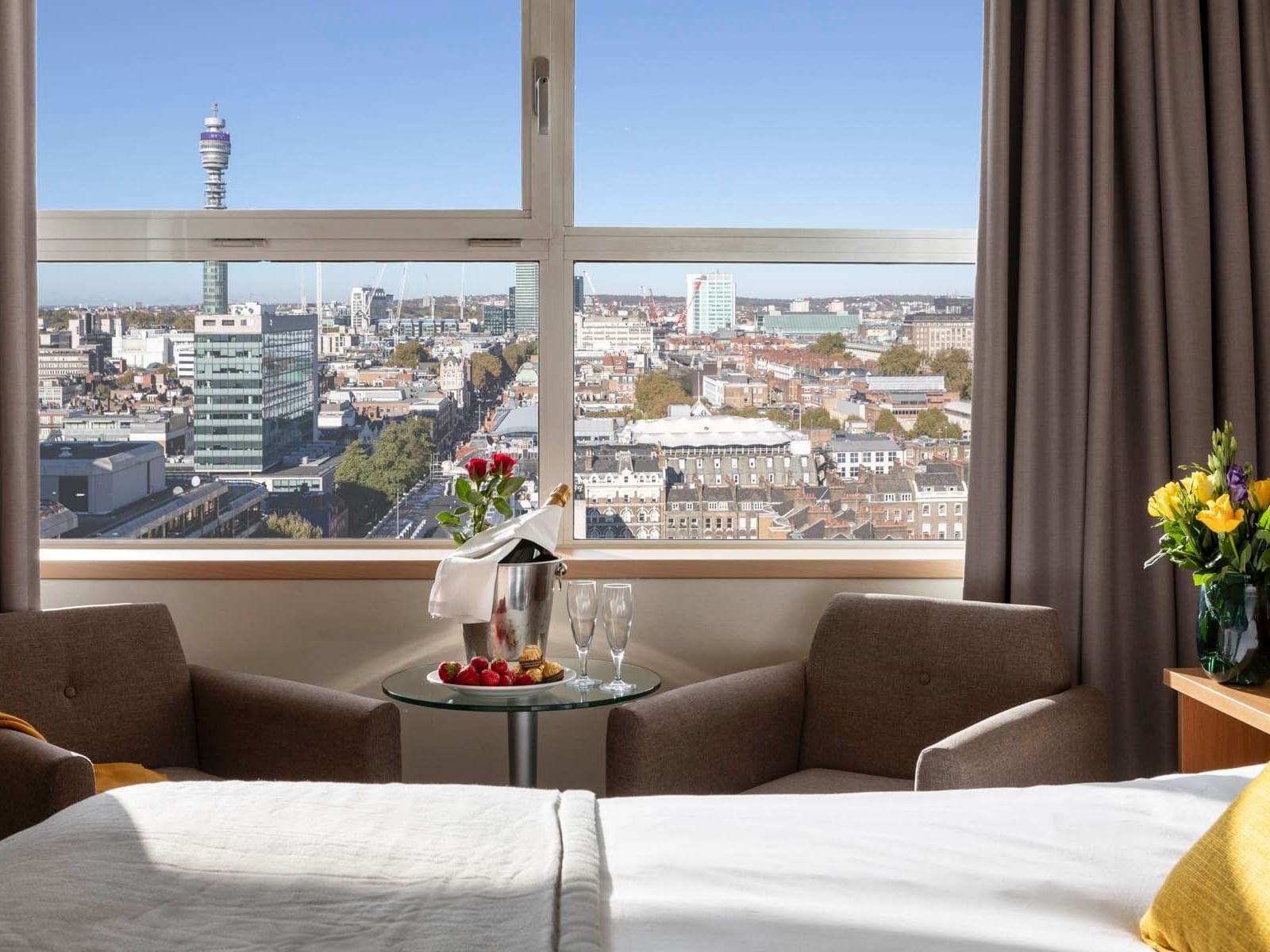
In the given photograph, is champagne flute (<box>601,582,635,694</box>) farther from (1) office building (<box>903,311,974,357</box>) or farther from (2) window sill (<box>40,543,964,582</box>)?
(1) office building (<box>903,311,974,357</box>)

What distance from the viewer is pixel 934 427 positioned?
10.1 ft

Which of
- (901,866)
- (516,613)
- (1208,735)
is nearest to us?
(901,866)

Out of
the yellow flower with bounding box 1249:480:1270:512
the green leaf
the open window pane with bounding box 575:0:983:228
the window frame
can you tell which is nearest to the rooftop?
the window frame

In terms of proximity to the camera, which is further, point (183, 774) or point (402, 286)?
point (402, 286)

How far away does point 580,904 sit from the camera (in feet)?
3.76

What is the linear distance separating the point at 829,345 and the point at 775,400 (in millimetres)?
215

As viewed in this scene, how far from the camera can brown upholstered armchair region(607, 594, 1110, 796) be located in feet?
7.24

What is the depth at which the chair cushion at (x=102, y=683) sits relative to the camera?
7.96 feet

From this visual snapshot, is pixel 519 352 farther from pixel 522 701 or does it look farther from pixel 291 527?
pixel 522 701

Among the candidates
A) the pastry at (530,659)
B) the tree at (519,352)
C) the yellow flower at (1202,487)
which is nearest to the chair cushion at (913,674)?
the yellow flower at (1202,487)

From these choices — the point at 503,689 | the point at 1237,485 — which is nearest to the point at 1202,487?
the point at 1237,485

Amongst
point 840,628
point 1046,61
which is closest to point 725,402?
point 840,628

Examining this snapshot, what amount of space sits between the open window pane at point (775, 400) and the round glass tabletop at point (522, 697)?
0.71 meters

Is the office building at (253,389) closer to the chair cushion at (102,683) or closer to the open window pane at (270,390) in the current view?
the open window pane at (270,390)
